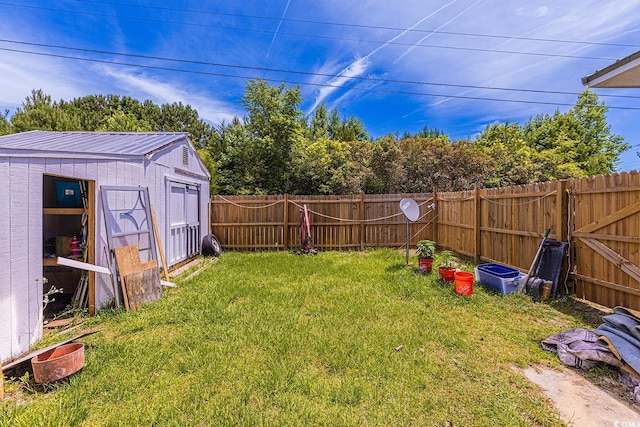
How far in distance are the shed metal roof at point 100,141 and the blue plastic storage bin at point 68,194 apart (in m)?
0.63

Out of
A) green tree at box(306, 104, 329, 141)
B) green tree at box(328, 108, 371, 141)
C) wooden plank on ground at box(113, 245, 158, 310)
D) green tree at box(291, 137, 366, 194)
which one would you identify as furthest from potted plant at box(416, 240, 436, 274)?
green tree at box(328, 108, 371, 141)

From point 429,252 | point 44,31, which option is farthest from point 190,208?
point 44,31

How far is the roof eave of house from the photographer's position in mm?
2934

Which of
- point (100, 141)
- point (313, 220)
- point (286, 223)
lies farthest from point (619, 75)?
point (100, 141)

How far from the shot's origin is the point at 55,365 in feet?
7.52

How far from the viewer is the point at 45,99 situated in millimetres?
14070

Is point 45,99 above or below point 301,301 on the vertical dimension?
above

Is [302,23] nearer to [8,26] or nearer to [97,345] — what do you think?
[8,26]

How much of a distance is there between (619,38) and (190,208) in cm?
1359

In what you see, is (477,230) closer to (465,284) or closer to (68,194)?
(465,284)

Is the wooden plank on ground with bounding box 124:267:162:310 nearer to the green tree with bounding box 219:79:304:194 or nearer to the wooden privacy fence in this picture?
the wooden privacy fence

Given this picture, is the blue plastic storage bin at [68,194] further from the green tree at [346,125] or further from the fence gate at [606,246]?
the green tree at [346,125]

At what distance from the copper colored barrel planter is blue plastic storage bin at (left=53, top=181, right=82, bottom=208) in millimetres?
3011

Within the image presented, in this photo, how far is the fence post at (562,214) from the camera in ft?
14.0
